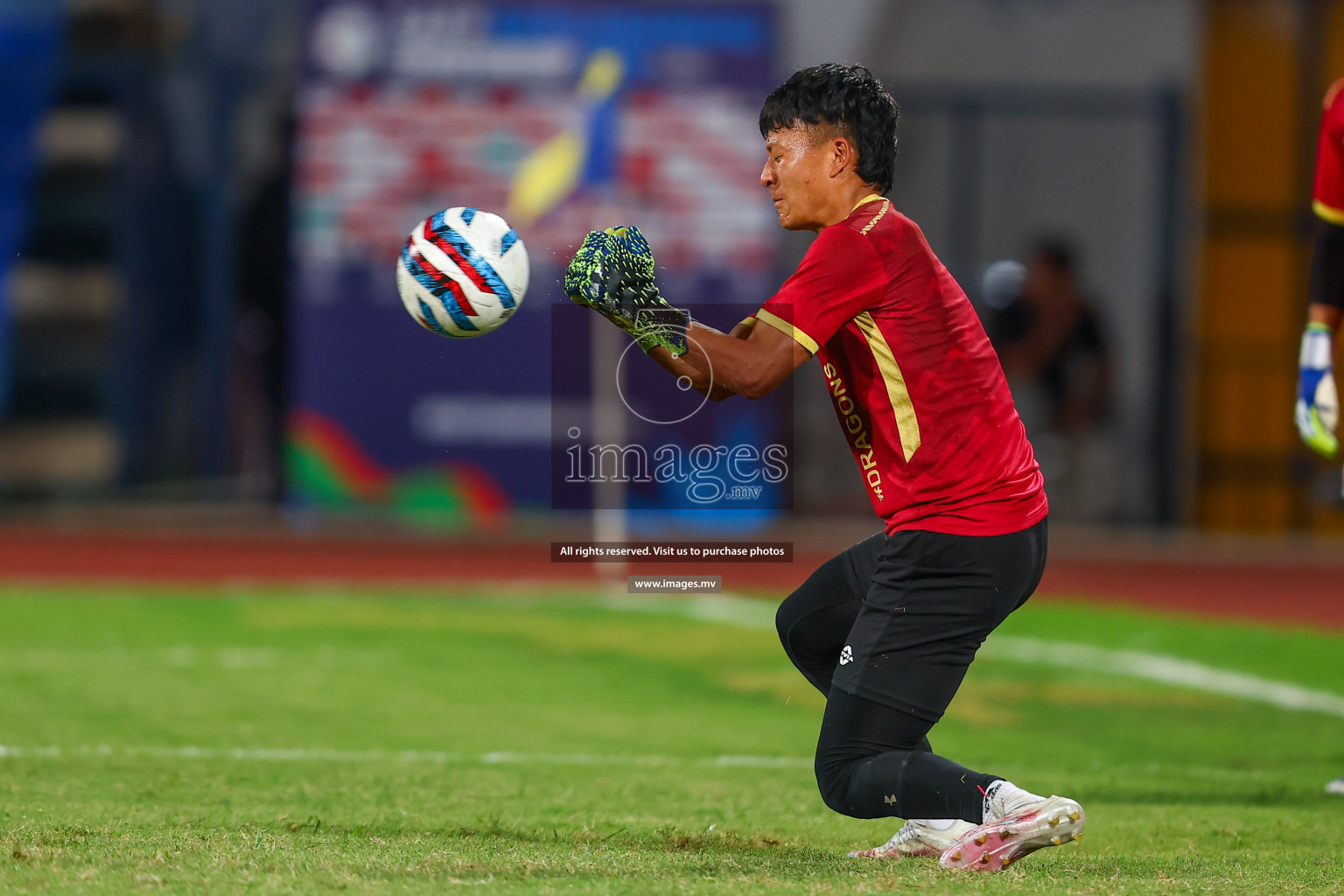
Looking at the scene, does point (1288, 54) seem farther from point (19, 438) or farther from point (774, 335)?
point (774, 335)

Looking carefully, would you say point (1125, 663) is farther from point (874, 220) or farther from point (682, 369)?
point (682, 369)

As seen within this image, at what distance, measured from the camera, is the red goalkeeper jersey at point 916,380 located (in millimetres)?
4523

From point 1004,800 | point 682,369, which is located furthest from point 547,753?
point 682,369

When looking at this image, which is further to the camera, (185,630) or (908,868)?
(185,630)

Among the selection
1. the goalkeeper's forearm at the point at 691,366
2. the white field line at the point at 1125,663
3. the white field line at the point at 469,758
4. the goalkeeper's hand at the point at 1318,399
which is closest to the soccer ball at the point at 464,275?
the goalkeeper's forearm at the point at 691,366

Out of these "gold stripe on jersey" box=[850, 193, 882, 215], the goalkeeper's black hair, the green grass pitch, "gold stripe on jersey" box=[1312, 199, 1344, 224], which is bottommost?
the green grass pitch

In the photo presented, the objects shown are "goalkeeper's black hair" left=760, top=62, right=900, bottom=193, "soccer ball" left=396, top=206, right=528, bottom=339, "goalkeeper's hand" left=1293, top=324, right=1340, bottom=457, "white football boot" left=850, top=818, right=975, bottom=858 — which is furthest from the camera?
"goalkeeper's hand" left=1293, top=324, right=1340, bottom=457

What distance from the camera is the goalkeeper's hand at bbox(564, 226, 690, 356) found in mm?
4461

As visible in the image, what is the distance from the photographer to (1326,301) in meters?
6.82

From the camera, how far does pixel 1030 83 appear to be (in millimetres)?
17234

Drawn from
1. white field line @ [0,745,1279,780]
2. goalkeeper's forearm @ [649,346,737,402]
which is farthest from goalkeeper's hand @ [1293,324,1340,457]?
goalkeeper's forearm @ [649,346,737,402]

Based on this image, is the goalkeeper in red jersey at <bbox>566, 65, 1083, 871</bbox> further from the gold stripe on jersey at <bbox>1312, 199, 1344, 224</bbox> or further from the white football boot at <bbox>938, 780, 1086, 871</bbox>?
the gold stripe on jersey at <bbox>1312, 199, 1344, 224</bbox>

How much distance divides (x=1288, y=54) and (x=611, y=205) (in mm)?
7156

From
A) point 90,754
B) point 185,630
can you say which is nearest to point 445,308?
point 90,754
